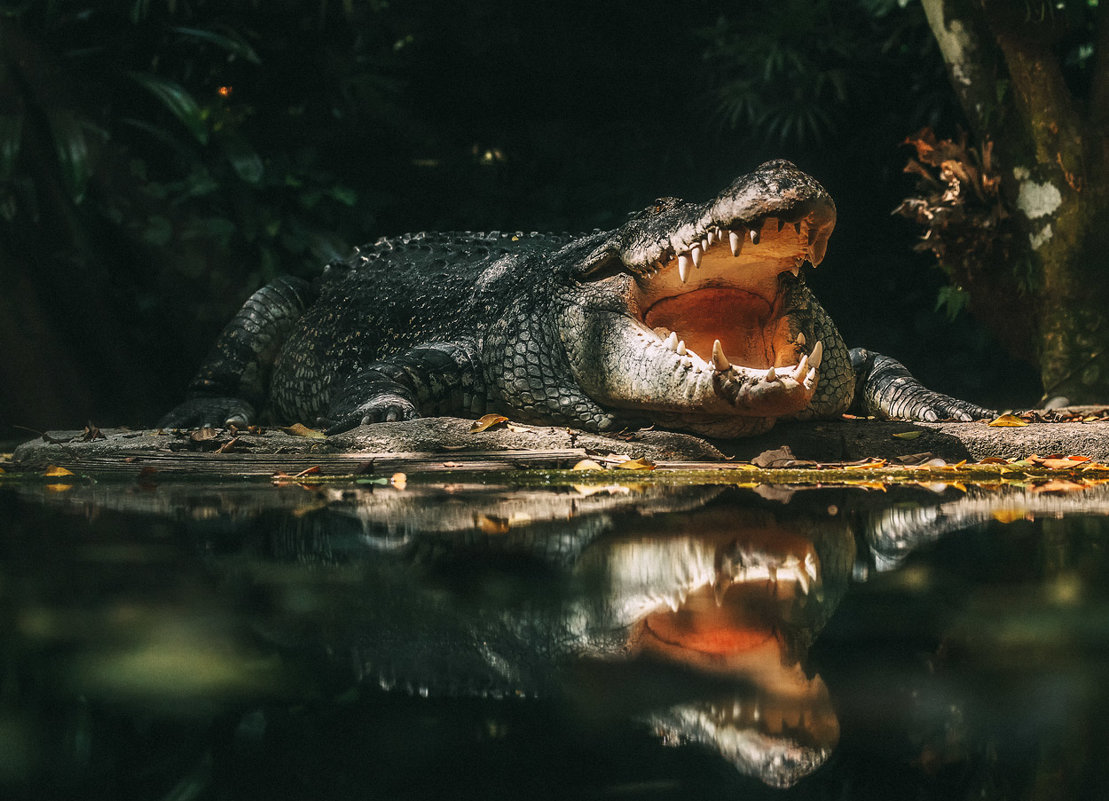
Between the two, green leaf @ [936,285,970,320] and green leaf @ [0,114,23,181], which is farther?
green leaf @ [936,285,970,320]

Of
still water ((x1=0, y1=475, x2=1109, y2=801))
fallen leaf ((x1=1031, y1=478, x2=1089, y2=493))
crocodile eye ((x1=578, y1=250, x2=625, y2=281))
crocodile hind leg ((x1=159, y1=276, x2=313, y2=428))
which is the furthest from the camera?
crocodile hind leg ((x1=159, y1=276, x2=313, y2=428))

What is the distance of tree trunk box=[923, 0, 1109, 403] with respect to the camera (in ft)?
18.5

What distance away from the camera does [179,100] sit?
6328 mm

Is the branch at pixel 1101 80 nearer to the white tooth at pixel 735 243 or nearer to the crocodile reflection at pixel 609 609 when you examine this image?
the white tooth at pixel 735 243

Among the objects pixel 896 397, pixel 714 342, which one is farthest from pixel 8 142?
pixel 896 397

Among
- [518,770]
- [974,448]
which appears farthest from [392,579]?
[974,448]

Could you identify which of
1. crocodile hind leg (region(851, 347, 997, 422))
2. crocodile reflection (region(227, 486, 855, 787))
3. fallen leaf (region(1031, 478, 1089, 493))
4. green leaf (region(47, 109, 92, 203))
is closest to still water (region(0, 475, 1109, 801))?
crocodile reflection (region(227, 486, 855, 787))

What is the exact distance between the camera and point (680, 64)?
28.3 ft

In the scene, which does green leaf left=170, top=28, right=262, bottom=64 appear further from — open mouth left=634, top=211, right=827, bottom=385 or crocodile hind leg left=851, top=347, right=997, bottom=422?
crocodile hind leg left=851, top=347, right=997, bottom=422

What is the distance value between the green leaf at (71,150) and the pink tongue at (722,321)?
3.92 m

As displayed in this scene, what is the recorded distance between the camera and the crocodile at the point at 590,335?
3316mm

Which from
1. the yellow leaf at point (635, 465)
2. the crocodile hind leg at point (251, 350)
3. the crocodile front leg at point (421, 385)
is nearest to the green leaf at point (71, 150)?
the crocodile hind leg at point (251, 350)

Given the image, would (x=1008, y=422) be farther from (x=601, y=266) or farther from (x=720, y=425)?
(x=601, y=266)

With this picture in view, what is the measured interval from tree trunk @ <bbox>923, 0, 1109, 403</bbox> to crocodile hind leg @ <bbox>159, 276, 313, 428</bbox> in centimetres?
420
